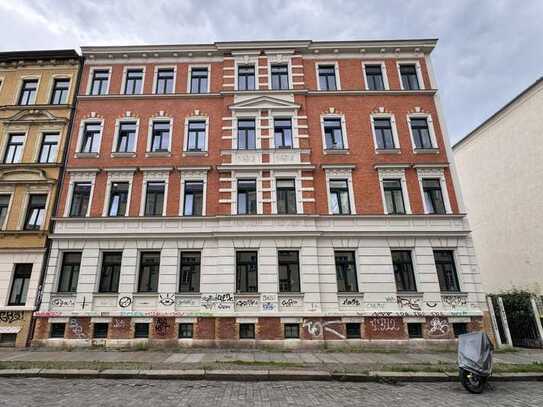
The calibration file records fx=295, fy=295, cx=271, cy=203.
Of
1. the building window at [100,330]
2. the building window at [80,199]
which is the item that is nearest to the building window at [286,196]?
the building window at [100,330]

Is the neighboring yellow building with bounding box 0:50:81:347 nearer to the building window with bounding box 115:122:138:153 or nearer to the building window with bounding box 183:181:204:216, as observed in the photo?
the building window with bounding box 115:122:138:153

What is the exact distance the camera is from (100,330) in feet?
44.2

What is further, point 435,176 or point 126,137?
point 126,137

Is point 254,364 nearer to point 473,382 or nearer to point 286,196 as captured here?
point 473,382

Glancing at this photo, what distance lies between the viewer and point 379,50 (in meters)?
18.1

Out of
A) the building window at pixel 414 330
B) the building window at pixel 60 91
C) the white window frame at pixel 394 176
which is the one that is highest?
the building window at pixel 60 91

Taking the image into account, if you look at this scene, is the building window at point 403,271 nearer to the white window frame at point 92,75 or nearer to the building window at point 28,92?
the white window frame at point 92,75

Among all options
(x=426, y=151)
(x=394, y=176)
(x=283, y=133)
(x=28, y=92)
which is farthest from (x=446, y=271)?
(x=28, y=92)

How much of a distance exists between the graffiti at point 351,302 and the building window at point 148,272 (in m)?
8.93

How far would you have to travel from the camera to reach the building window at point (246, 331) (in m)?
13.2

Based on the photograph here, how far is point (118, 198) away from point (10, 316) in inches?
279

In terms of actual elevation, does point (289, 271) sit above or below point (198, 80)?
below

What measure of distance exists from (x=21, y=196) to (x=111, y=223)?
5262 millimetres

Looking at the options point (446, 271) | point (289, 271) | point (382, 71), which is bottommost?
point (446, 271)
